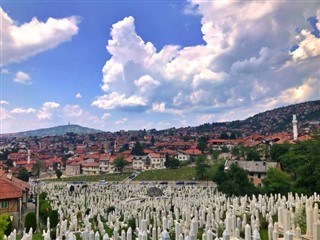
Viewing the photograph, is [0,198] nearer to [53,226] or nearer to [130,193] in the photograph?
[53,226]

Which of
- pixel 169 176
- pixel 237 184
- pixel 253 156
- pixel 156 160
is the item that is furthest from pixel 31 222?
pixel 156 160

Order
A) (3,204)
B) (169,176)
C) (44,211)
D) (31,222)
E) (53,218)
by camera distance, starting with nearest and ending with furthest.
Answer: (31,222)
(53,218)
(44,211)
(3,204)
(169,176)

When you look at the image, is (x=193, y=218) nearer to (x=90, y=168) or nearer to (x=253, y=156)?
(x=253, y=156)

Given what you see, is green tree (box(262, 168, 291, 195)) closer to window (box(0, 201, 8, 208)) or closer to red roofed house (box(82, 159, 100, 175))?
window (box(0, 201, 8, 208))

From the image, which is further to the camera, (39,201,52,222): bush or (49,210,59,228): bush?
(39,201,52,222): bush

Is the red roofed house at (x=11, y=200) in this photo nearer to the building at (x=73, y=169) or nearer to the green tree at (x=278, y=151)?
the green tree at (x=278, y=151)

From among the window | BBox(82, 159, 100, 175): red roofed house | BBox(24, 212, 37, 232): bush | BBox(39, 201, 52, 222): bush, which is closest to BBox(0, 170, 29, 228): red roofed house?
the window

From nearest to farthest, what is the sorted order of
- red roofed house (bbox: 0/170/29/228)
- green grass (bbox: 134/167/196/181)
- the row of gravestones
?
the row of gravestones → red roofed house (bbox: 0/170/29/228) → green grass (bbox: 134/167/196/181)

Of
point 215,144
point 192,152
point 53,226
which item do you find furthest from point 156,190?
point 215,144

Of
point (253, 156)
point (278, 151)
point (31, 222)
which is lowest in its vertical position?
point (31, 222)

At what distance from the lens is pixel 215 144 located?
349ft

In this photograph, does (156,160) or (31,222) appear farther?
(156,160)

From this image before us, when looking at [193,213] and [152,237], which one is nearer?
[152,237]

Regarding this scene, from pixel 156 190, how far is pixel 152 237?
1967 cm
